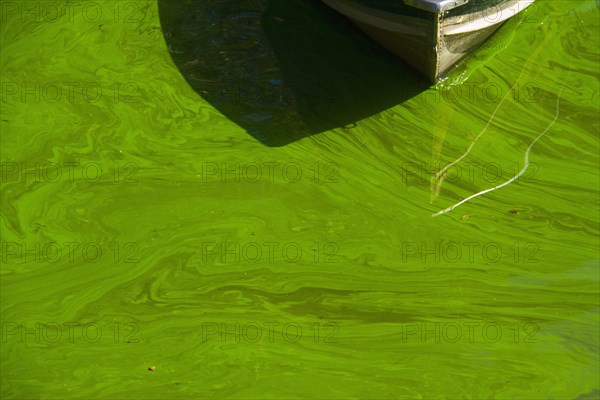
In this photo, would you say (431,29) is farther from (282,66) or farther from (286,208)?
(286,208)

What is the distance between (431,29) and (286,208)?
0.85 meters

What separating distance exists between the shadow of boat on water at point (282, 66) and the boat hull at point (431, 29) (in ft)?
0.26

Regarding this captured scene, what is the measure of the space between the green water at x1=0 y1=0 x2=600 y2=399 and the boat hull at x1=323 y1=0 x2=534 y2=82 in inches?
2.9

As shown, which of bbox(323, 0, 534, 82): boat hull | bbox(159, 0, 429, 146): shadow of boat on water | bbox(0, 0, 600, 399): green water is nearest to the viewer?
bbox(0, 0, 600, 399): green water

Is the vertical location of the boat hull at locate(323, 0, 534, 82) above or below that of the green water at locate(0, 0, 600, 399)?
above

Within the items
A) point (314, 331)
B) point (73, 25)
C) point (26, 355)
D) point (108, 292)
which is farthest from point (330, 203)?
point (73, 25)

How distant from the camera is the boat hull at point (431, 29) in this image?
3.82 meters

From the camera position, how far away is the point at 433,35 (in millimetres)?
3809

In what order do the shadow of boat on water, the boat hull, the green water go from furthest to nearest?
the shadow of boat on water < the boat hull < the green water

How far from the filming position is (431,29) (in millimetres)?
3799

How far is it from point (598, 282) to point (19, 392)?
1.86 metres

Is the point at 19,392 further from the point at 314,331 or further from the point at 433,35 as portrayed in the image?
the point at 433,35

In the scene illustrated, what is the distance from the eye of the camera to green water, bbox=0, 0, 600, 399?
3225mm

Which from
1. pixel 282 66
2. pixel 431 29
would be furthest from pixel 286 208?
pixel 431 29
